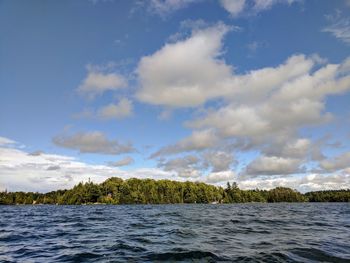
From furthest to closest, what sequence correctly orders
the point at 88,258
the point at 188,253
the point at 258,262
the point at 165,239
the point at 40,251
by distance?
the point at 165,239 < the point at 40,251 < the point at 188,253 < the point at 88,258 < the point at 258,262

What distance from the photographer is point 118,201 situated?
199 meters

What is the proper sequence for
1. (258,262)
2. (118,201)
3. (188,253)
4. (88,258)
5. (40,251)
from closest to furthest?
1. (258,262)
2. (88,258)
3. (188,253)
4. (40,251)
5. (118,201)

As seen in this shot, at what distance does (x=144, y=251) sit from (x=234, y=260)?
16.1 ft

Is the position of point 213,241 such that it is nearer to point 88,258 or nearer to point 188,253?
point 188,253

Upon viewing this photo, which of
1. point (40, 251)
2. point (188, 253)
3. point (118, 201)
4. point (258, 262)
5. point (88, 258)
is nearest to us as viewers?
point (258, 262)

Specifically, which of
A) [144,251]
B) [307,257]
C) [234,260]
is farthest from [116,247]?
[307,257]

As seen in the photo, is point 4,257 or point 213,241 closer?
point 4,257

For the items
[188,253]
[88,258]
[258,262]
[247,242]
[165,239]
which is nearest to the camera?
[258,262]

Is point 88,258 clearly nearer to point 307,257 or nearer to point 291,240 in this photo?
point 307,257

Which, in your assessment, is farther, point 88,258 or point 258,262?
point 88,258

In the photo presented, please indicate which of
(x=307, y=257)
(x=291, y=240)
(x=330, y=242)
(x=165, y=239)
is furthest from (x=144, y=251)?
(x=330, y=242)

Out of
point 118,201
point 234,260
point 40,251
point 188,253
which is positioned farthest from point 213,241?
point 118,201

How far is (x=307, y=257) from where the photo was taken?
15.3 meters

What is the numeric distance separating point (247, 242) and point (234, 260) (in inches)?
221
